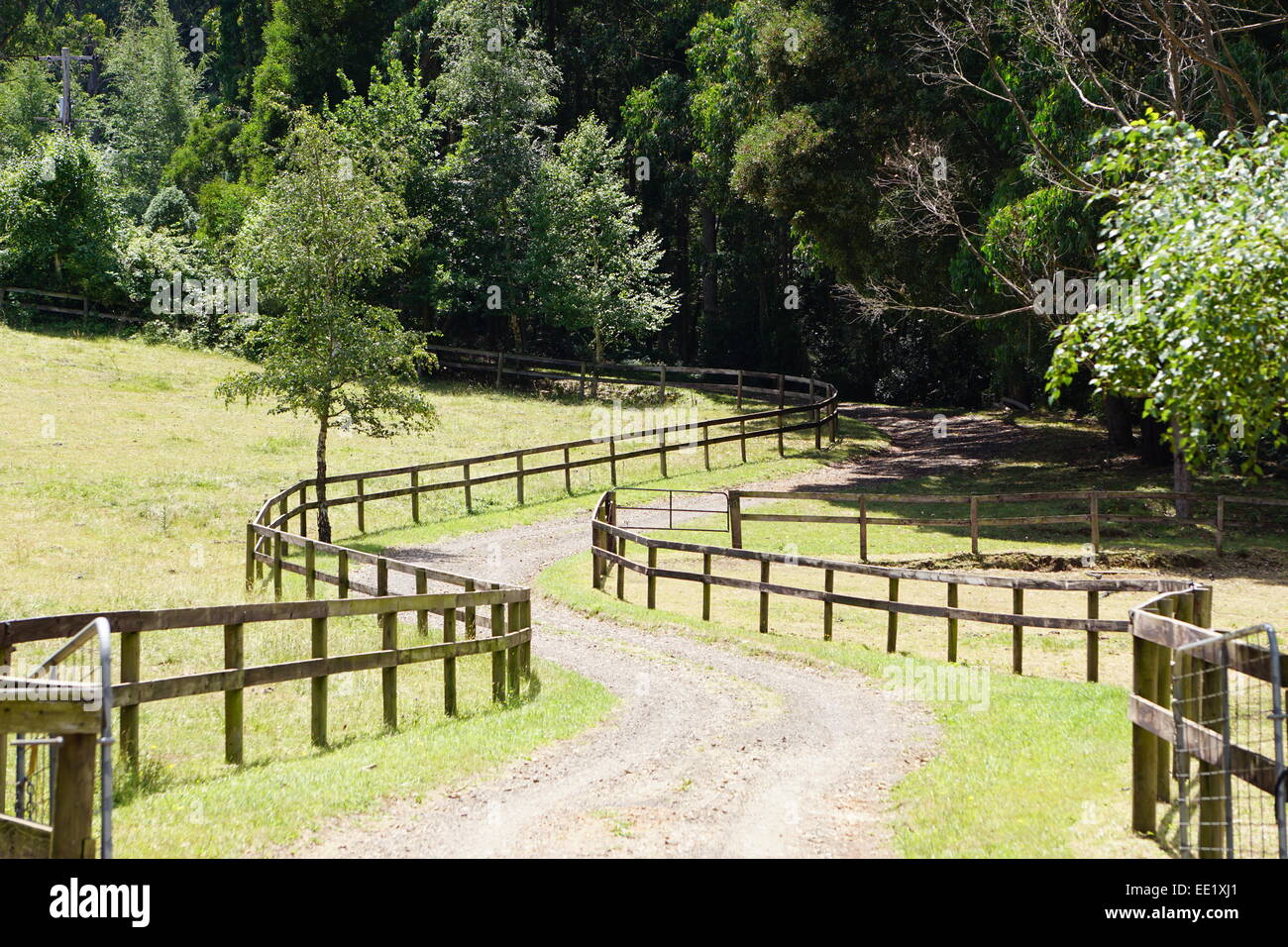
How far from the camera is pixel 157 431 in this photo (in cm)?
3200

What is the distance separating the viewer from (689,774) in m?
8.89

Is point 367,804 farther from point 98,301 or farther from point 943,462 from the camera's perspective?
point 98,301

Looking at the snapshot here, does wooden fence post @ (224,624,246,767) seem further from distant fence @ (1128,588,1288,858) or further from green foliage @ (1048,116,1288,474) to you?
green foliage @ (1048,116,1288,474)

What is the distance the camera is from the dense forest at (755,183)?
942 cm

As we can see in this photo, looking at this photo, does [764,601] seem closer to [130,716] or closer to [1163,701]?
[1163,701]

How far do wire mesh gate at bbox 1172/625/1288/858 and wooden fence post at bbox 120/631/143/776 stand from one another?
21.2ft

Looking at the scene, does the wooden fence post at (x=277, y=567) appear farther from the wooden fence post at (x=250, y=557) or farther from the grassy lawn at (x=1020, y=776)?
the grassy lawn at (x=1020, y=776)

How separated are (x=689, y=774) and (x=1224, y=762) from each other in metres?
3.92

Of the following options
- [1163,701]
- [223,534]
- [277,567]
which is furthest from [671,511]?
[1163,701]

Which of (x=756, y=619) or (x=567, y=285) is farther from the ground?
(x=567, y=285)

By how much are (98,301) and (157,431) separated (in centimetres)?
1788

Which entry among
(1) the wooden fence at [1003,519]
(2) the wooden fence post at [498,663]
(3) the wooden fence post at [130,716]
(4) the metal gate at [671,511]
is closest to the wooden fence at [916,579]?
(1) the wooden fence at [1003,519]

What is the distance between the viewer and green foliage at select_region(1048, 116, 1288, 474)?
7934mm
